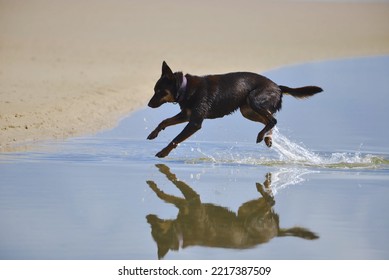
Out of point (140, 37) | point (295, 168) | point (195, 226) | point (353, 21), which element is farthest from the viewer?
point (353, 21)

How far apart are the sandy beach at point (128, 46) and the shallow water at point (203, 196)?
1200mm

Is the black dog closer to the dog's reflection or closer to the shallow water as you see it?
the shallow water

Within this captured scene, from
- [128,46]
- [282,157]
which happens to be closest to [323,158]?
[282,157]

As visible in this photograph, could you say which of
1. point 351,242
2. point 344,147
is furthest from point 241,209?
point 344,147

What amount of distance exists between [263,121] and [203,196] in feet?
9.40

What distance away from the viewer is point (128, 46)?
72.7 ft

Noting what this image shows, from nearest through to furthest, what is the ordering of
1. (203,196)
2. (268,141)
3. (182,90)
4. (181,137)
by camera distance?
(203,196) → (181,137) → (182,90) → (268,141)

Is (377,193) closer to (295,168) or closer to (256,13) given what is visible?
(295,168)

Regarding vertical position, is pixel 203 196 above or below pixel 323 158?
below

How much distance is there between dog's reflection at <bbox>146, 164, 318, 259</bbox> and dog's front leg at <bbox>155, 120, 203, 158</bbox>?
1899mm

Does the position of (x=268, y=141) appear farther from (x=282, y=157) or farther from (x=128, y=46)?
(x=128, y=46)

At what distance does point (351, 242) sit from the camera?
5.82 m

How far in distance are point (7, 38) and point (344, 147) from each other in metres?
12.4

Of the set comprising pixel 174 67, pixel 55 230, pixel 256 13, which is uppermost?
pixel 256 13
